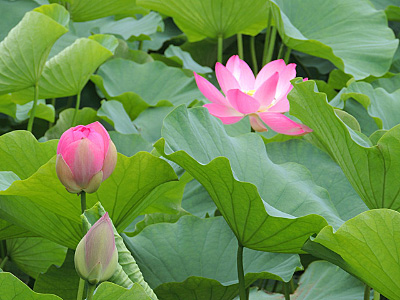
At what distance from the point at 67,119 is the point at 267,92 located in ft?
2.30

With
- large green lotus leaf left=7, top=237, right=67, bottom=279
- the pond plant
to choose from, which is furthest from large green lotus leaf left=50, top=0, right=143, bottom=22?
large green lotus leaf left=7, top=237, right=67, bottom=279

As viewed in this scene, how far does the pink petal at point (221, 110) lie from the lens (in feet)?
3.00

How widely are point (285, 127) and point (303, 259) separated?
456 millimetres

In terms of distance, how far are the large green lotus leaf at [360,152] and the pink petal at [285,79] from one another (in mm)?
144

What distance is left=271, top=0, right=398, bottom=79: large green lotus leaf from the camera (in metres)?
1.48

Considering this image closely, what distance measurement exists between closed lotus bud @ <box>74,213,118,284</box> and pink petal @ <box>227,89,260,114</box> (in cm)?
40

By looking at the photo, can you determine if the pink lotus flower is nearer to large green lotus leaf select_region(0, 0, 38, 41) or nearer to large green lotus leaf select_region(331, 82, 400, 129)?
large green lotus leaf select_region(331, 82, 400, 129)

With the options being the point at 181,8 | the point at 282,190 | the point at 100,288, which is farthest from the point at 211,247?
the point at 181,8

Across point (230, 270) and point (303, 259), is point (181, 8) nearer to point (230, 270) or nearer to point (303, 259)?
point (303, 259)

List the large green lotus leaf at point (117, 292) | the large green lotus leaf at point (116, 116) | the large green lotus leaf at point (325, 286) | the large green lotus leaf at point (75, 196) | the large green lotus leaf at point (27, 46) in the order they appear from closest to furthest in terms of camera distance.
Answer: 1. the large green lotus leaf at point (117, 292)
2. the large green lotus leaf at point (75, 196)
3. the large green lotus leaf at point (325, 286)
4. the large green lotus leaf at point (27, 46)
5. the large green lotus leaf at point (116, 116)

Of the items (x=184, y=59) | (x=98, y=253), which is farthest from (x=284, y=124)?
(x=184, y=59)

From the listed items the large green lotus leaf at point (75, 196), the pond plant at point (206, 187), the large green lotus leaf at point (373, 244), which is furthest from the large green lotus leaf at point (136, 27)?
the large green lotus leaf at point (373, 244)

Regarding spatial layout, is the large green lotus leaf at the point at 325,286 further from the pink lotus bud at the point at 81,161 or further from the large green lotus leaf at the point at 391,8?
A: the large green lotus leaf at the point at 391,8

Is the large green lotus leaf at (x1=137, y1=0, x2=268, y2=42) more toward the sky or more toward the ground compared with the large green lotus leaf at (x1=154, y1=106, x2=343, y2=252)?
more toward the ground
